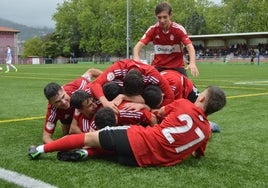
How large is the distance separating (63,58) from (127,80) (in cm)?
8463

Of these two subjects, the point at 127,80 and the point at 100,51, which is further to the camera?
the point at 100,51

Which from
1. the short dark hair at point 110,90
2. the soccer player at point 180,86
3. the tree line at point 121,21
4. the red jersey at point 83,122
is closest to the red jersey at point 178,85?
the soccer player at point 180,86

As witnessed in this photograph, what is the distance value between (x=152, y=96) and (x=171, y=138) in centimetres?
104

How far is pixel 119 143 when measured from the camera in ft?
13.5

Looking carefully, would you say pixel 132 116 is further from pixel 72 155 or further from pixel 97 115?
pixel 72 155

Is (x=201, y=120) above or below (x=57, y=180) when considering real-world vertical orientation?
above

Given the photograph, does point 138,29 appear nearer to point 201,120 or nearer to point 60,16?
point 60,16

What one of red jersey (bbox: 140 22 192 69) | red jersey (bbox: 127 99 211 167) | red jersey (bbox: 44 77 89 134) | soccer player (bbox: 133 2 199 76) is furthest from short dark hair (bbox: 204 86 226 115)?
red jersey (bbox: 140 22 192 69)

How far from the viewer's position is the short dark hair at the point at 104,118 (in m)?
4.59

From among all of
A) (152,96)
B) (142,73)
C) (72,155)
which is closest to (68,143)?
(72,155)

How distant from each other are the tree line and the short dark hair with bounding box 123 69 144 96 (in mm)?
70035

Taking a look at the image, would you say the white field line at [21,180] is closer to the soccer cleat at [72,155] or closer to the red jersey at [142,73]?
the soccer cleat at [72,155]

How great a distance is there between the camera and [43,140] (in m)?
5.19

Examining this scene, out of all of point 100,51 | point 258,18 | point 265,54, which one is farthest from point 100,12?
point 265,54
